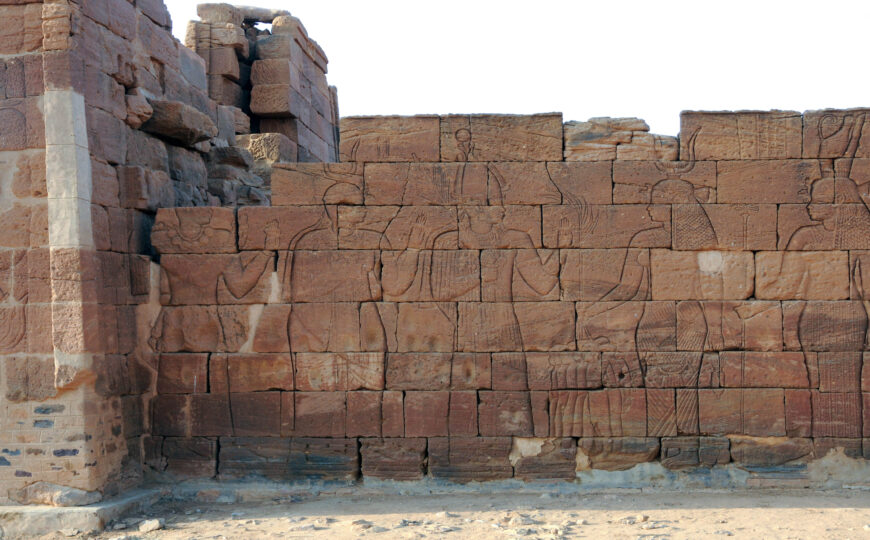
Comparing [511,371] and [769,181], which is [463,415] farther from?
[769,181]

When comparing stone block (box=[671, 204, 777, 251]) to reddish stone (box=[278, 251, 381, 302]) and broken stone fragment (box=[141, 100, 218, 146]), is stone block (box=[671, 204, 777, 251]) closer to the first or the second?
reddish stone (box=[278, 251, 381, 302])

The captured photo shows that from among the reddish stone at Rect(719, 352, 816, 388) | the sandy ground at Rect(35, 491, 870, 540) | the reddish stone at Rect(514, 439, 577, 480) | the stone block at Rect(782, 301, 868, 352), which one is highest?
the stone block at Rect(782, 301, 868, 352)

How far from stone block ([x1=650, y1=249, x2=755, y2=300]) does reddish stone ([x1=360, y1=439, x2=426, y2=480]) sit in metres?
2.58

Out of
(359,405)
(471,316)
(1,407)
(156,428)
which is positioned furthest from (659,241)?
(1,407)

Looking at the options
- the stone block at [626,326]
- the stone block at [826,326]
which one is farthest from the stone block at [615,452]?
the stone block at [826,326]

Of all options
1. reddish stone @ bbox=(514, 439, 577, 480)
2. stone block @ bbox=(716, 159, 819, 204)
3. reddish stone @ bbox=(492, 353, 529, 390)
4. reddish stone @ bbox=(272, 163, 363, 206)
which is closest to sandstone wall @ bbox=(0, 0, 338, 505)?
reddish stone @ bbox=(272, 163, 363, 206)

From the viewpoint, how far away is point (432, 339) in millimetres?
7086

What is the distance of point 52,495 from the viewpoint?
6.27 metres

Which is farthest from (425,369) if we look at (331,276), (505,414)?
(331,276)

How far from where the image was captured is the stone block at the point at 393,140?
7184 millimetres

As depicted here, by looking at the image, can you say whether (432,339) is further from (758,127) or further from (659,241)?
(758,127)

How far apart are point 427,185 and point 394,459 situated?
Result: 2.53 metres

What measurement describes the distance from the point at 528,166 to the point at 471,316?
1.47 meters

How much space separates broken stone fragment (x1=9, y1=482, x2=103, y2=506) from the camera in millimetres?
6242
